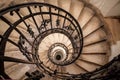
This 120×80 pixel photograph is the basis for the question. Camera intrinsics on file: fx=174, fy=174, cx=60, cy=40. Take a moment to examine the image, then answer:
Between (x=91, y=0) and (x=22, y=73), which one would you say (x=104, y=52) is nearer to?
(x=91, y=0)

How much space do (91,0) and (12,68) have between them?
3.23 m

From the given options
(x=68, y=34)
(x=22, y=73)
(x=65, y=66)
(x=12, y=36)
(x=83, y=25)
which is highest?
(x=83, y=25)

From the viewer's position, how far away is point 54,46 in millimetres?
6586

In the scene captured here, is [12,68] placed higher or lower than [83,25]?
lower

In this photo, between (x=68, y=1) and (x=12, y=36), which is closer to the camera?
(x=12, y=36)

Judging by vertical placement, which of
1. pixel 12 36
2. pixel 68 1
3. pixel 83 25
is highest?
pixel 68 1

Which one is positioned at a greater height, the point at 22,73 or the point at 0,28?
the point at 0,28

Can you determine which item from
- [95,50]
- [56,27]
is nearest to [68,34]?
[56,27]

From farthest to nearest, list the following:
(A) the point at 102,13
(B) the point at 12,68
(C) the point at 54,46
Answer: (C) the point at 54,46 < (A) the point at 102,13 < (B) the point at 12,68

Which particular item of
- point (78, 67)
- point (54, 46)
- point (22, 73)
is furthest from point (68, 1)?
point (22, 73)

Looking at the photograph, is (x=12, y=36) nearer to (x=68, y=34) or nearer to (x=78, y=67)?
(x=68, y=34)

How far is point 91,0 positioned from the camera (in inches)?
219

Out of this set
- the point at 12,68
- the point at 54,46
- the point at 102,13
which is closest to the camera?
the point at 12,68

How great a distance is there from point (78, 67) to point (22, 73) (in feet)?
7.45
